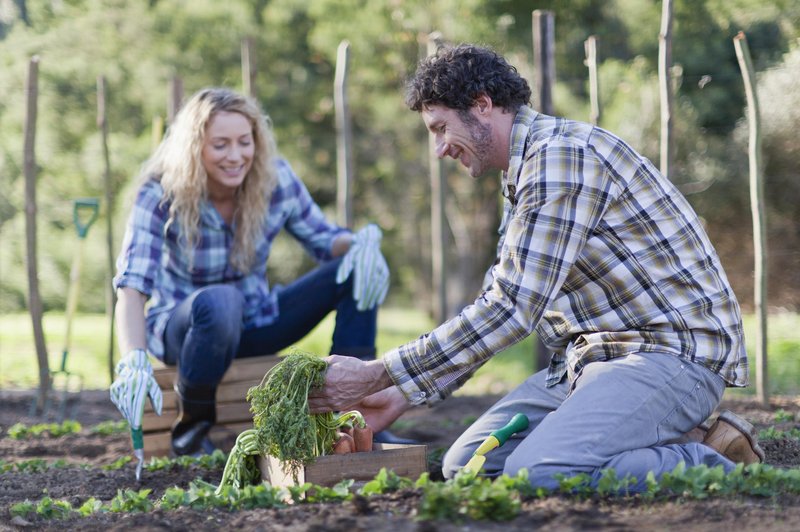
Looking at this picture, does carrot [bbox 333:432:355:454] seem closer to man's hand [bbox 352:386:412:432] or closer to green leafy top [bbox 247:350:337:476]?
green leafy top [bbox 247:350:337:476]

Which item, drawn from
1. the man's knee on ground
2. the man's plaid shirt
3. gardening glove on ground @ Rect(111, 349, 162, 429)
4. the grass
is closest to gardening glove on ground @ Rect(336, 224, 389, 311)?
gardening glove on ground @ Rect(111, 349, 162, 429)

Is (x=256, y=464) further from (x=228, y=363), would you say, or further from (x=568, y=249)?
(x=568, y=249)

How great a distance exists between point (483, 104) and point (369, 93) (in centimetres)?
950

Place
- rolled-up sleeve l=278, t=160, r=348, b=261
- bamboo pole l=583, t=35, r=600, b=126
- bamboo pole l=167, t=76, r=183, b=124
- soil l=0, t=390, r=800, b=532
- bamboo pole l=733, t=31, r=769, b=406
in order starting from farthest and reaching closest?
bamboo pole l=167, t=76, r=183, b=124 < bamboo pole l=583, t=35, r=600, b=126 < bamboo pole l=733, t=31, r=769, b=406 < rolled-up sleeve l=278, t=160, r=348, b=261 < soil l=0, t=390, r=800, b=532

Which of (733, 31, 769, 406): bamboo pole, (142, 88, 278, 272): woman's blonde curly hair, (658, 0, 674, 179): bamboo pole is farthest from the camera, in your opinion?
(658, 0, 674, 179): bamboo pole

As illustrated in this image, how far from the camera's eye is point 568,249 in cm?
272

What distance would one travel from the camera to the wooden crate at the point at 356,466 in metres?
2.88

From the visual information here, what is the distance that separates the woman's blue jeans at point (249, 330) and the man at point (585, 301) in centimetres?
105

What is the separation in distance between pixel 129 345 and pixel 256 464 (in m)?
0.79

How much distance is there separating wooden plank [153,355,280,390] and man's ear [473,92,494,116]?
169cm

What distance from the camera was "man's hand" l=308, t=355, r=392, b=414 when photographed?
9.31ft

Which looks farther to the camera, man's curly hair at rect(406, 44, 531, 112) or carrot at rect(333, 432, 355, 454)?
carrot at rect(333, 432, 355, 454)

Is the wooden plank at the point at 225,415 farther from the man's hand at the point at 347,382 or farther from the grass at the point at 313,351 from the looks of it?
the grass at the point at 313,351

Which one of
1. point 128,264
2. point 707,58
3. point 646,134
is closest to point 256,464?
point 128,264
